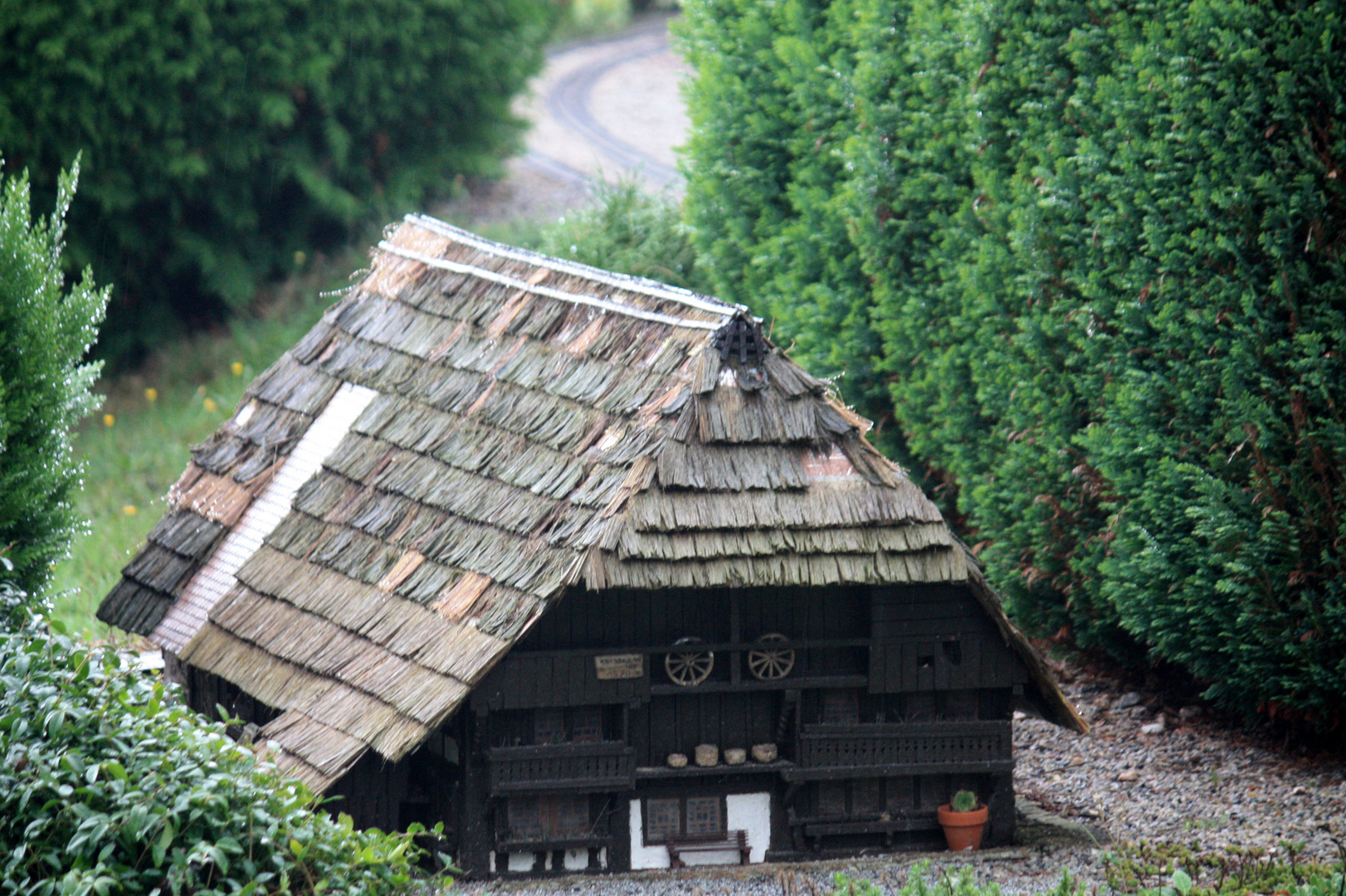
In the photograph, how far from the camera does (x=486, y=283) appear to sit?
11.0m

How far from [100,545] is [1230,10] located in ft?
38.8

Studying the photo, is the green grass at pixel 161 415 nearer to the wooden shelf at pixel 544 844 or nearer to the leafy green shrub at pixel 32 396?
the leafy green shrub at pixel 32 396

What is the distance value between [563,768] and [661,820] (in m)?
0.75

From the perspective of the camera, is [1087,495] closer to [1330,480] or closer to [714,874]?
[1330,480]

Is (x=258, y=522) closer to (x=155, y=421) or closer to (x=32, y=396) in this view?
(x=32, y=396)

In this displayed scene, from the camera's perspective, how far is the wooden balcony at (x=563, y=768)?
8.82 metres

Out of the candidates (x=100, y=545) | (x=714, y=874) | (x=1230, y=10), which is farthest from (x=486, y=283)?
(x=100, y=545)

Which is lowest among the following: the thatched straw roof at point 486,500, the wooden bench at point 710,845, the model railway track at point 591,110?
the wooden bench at point 710,845

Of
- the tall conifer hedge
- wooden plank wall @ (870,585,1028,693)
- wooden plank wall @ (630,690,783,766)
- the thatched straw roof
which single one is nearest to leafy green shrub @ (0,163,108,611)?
the thatched straw roof

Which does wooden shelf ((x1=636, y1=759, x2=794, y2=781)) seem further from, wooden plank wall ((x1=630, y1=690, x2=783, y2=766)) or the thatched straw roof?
the thatched straw roof

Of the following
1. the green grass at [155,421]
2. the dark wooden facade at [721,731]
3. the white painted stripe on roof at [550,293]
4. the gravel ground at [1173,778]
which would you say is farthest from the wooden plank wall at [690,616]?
the green grass at [155,421]

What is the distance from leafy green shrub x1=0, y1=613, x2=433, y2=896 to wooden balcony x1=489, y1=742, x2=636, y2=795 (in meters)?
1.47

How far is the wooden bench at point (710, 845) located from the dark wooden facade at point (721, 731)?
8cm

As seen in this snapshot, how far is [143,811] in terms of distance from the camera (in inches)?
252
